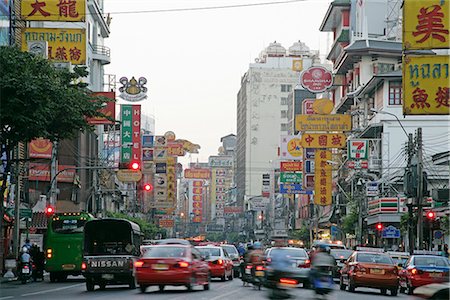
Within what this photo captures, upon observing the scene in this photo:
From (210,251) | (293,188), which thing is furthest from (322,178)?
(210,251)

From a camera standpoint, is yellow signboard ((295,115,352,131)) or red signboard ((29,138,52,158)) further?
yellow signboard ((295,115,352,131))

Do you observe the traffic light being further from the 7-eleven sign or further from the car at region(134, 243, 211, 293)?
the 7-eleven sign

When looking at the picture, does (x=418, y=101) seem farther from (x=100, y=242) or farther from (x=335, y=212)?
(x=335, y=212)

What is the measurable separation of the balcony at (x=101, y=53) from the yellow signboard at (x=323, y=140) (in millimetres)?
34764

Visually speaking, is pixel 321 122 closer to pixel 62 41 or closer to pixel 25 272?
pixel 62 41

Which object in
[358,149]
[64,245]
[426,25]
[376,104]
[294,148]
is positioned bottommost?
[64,245]

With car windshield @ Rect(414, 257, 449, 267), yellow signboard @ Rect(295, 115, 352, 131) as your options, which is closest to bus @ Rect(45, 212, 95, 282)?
car windshield @ Rect(414, 257, 449, 267)

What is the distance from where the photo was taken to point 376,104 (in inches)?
3364

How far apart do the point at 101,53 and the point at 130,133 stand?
727 inches

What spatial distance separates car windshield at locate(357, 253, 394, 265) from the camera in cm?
3272

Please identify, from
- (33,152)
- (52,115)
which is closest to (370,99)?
(33,152)

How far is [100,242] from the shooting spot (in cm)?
3772

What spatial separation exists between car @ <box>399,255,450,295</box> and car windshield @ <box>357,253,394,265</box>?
4.24ft

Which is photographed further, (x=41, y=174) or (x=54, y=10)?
(x=41, y=174)
